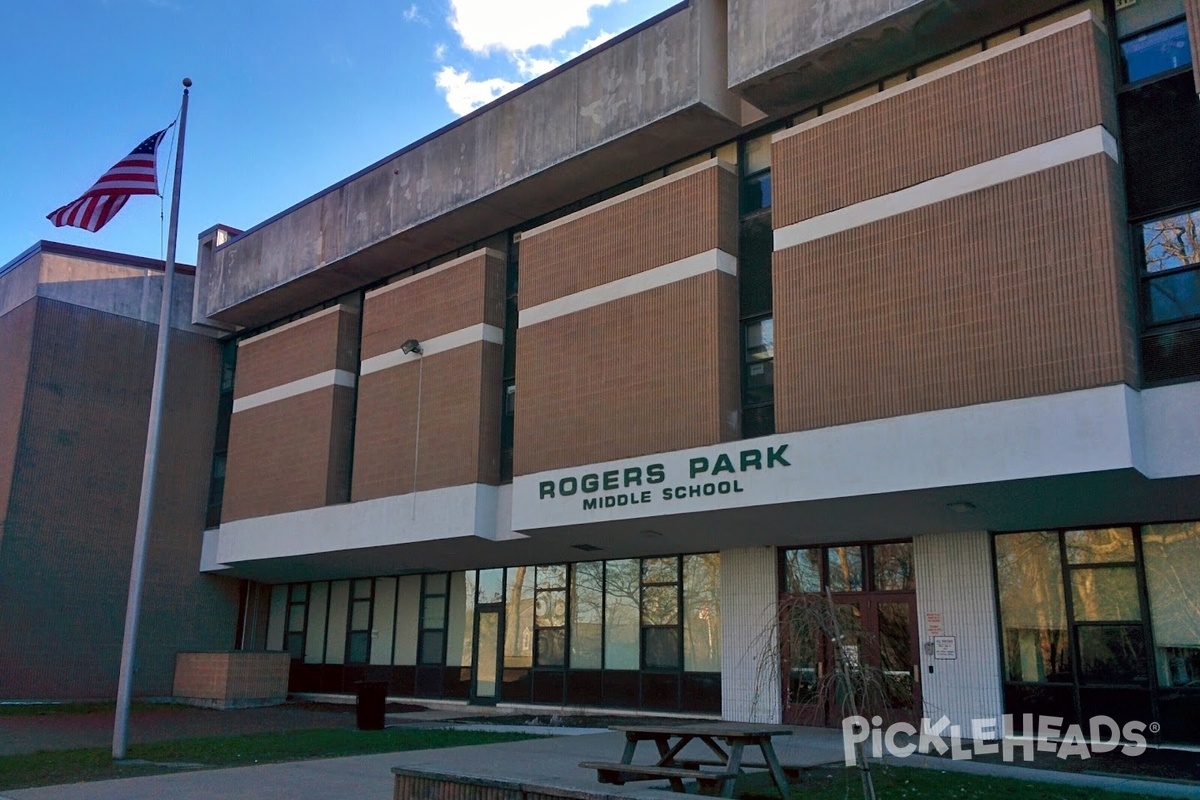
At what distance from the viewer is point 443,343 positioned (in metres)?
24.6

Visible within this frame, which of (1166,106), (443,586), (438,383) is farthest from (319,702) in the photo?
(1166,106)

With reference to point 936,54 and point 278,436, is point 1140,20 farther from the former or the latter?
point 278,436

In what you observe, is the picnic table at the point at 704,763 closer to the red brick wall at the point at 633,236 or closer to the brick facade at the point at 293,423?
the red brick wall at the point at 633,236

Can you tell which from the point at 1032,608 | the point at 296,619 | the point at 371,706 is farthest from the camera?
the point at 296,619

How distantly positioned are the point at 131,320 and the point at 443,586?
503 inches

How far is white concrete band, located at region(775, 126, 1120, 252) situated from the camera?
15000mm

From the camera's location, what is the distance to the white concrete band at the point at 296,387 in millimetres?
27797

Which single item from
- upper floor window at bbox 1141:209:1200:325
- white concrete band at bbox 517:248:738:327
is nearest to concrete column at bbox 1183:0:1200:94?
upper floor window at bbox 1141:209:1200:325

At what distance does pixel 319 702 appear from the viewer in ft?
99.3

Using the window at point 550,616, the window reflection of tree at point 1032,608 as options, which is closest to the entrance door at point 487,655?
the window at point 550,616

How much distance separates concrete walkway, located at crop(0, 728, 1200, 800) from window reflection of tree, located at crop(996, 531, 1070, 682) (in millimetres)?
3737

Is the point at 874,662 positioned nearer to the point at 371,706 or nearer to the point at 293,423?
the point at 371,706

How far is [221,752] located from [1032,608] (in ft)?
43.3

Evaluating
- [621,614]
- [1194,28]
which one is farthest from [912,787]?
[621,614]
